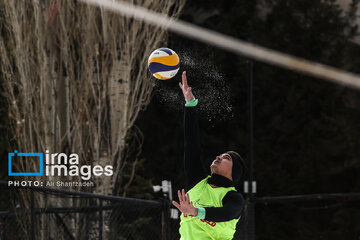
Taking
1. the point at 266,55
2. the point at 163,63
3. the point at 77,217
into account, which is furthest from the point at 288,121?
the point at 163,63

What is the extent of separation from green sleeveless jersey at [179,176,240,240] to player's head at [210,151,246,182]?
3.6 inches

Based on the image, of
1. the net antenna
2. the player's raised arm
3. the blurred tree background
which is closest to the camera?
the player's raised arm

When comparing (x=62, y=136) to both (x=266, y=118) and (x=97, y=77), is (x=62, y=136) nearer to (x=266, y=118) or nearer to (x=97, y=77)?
(x=97, y=77)

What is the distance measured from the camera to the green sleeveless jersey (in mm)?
3725

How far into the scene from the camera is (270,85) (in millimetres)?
13727

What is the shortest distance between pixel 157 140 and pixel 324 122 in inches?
168

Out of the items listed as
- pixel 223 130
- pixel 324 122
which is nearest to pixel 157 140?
pixel 223 130

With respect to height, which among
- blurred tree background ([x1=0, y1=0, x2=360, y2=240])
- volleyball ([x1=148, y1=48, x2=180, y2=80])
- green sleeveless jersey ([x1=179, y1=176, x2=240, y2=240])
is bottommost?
green sleeveless jersey ([x1=179, y1=176, x2=240, y2=240])

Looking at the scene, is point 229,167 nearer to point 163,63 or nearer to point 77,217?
point 163,63

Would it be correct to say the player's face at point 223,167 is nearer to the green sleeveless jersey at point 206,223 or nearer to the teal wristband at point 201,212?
the green sleeveless jersey at point 206,223

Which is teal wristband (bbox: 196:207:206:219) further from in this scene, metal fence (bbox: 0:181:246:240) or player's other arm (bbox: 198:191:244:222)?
metal fence (bbox: 0:181:246:240)

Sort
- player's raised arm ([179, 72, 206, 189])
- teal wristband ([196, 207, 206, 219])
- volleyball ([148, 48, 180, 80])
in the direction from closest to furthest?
teal wristband ([196, 207, 206, 219]) → player's raised arm ([179, 72, 206, 189]) → volleyball ([148, 48, 180, 80])

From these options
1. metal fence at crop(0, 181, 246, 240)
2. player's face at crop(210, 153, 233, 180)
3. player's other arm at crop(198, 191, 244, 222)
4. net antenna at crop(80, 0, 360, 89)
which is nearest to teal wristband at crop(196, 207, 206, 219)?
player's other arm at crop(198, 191, 244, 222)

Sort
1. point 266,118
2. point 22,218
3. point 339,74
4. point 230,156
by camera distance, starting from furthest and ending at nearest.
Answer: point 266,118 → point 339,74 → point 22,218 → point 230,156
